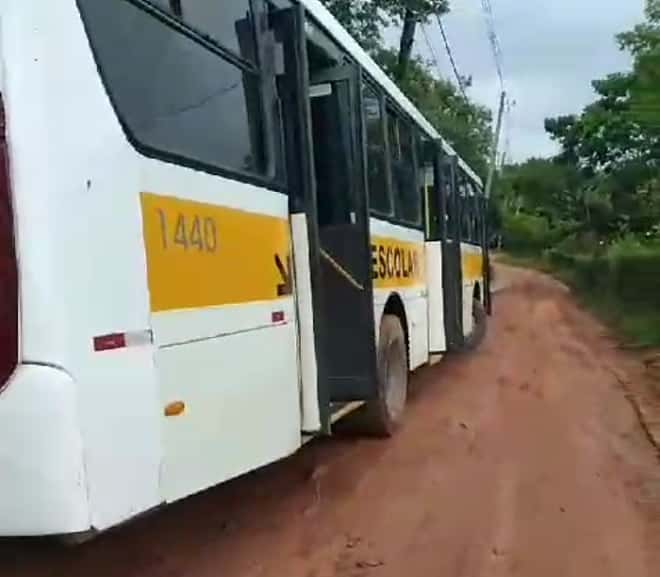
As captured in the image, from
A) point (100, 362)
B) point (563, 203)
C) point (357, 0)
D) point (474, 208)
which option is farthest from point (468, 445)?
point (563, 203)

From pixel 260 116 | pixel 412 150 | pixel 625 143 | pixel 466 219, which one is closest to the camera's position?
pixel 260 116

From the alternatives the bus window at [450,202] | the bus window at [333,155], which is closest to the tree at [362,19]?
the bus window at [450,202]

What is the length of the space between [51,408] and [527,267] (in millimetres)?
55225

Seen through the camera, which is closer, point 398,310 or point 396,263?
point 396,263

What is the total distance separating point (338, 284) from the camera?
22.0 ft

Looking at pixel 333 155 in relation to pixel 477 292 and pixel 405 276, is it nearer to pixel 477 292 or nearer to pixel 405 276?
pixel 405 276

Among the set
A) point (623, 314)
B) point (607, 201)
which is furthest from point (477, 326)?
point (607, 201)

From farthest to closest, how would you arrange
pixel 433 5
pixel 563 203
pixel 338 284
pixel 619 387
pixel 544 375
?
pixel 563 203, pixel 433 5, pixel 544 375, pixel 619 387, pixel 338 284

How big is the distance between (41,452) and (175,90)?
1.72 meters

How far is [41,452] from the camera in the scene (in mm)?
3426

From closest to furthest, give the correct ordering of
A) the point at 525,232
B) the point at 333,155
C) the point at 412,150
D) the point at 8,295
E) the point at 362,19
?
the point at 8,295 < the point at 333,155 < the point at 412,150 < the point at 362,19 < the point at 525,232

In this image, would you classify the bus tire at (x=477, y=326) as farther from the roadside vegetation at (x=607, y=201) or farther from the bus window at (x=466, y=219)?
the roadside vegetation at (x=607, y=201)

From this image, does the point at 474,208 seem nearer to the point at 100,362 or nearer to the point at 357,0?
the point at 357,0

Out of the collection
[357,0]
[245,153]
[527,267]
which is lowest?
[527,267]
